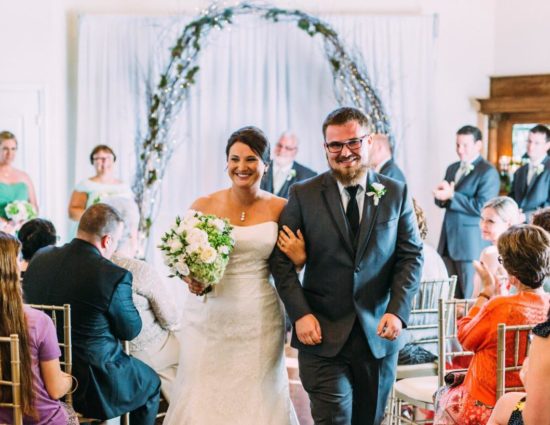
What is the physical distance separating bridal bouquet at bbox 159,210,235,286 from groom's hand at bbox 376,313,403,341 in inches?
28.6

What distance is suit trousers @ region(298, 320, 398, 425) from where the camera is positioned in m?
3.37

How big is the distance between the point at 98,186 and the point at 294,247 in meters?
4.26

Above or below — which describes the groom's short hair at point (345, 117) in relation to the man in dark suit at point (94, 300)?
above

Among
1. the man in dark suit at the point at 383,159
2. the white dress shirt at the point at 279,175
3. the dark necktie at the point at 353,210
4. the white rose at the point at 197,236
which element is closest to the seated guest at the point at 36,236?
the white rose at the point at 197,236

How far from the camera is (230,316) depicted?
3848 mm

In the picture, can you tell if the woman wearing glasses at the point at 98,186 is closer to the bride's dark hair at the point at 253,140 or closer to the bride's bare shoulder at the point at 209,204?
the bride's bare shoulder at the point at 209,204

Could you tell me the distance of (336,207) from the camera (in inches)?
134

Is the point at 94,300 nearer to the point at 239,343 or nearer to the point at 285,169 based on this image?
the point at 239,343

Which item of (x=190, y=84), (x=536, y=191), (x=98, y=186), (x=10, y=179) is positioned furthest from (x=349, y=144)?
(x=190, y=84)

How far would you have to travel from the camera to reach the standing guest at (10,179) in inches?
281

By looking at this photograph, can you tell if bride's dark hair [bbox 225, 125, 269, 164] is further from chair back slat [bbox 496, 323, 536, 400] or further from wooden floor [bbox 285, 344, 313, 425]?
wooden floor [bbox 285, 344, 313, 425]

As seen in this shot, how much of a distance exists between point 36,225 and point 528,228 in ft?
8.48

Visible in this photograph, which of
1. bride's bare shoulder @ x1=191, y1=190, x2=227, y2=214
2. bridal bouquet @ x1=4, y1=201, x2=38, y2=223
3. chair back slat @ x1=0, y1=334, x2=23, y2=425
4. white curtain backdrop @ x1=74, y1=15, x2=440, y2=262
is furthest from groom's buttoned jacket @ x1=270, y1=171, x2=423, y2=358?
white curtain backdrop @ x1=74, y1=15, x2=440, y2=262

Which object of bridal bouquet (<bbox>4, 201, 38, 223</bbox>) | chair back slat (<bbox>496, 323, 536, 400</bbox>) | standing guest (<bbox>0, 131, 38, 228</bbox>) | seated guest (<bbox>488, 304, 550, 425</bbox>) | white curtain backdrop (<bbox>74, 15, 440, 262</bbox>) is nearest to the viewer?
seated guest (<bbox>488, 304, 550, 425</bbox>)
